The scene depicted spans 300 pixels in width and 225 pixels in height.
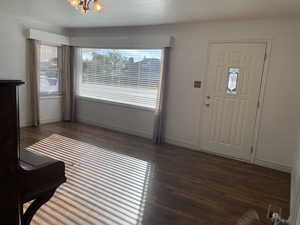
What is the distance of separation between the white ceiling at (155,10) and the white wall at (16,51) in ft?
0.76

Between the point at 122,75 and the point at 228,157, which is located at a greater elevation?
the point at 122,75

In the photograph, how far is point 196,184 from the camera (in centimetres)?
299

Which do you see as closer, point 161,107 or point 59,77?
point 161,107

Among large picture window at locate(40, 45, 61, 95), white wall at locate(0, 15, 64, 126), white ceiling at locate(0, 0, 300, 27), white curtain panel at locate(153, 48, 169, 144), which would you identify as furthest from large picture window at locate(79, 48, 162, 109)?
white wall at locate(0, 15, 64, 126)

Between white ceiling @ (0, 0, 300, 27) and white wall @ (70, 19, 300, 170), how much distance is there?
0.21 m

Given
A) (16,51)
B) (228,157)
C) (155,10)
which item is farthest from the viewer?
(16,51)

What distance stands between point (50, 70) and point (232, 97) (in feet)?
14.1

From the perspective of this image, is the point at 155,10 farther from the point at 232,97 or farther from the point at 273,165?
the point at 273,165

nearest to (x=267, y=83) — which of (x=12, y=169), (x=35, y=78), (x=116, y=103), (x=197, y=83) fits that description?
(x=197, y=83)

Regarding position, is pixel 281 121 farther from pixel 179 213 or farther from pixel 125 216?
pixel 125 216

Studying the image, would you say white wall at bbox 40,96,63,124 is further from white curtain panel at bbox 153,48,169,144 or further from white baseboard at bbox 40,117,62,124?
white curtain panel at bbox 153,48,169,144

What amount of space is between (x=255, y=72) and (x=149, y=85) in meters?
2.11

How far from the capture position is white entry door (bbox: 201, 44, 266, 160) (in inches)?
144

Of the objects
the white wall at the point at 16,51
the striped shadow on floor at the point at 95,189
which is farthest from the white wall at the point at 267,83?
the white wall at the point at 16,51
